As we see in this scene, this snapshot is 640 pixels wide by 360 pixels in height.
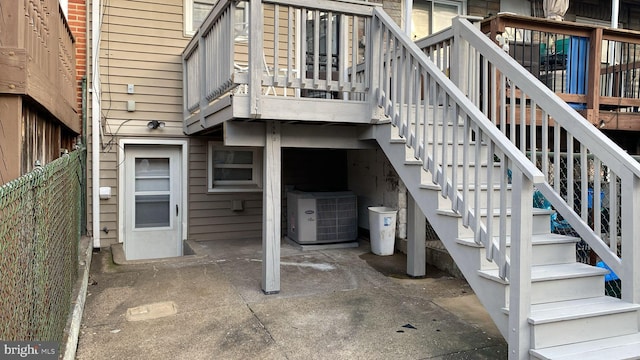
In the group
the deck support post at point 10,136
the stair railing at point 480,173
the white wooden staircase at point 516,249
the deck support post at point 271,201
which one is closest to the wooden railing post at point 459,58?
the stair railing at point 480,173

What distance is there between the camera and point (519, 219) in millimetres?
2664

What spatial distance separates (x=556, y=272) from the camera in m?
3.13

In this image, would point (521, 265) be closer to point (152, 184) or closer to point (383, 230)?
point (383, 230)

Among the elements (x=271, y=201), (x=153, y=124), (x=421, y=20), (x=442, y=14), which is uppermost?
(x=442, y=14)

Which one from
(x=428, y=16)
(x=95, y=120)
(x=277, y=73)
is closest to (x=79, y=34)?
(x=95, y=120)

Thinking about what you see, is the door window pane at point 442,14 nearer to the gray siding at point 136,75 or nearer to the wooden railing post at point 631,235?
the gray siding at point 136,75

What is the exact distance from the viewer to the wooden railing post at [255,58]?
13.2 feet

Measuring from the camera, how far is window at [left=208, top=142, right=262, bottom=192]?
7.29 m

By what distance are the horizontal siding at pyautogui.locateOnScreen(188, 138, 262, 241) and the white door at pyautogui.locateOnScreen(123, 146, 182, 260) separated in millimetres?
222

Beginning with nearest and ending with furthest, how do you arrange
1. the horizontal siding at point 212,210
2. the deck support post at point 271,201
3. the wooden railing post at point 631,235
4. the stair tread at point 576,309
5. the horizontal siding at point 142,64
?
1. the stair tread at point 576,309
2. the wooden railing post at point 631,235
3. the deck support post at point 271,201
4. the horizontal siding at point 142,64
5. the horizontal siding at point 212,210

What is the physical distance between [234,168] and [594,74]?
5169 mm

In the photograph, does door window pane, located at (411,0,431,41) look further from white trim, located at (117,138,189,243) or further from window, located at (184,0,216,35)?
white trim, located at (117,138,189,243)

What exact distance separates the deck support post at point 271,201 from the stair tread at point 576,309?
2473 mm

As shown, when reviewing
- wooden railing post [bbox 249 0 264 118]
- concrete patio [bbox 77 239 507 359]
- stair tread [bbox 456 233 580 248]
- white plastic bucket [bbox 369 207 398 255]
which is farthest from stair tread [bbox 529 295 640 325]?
white plastic bucket [bbox 369 207 398 255]
